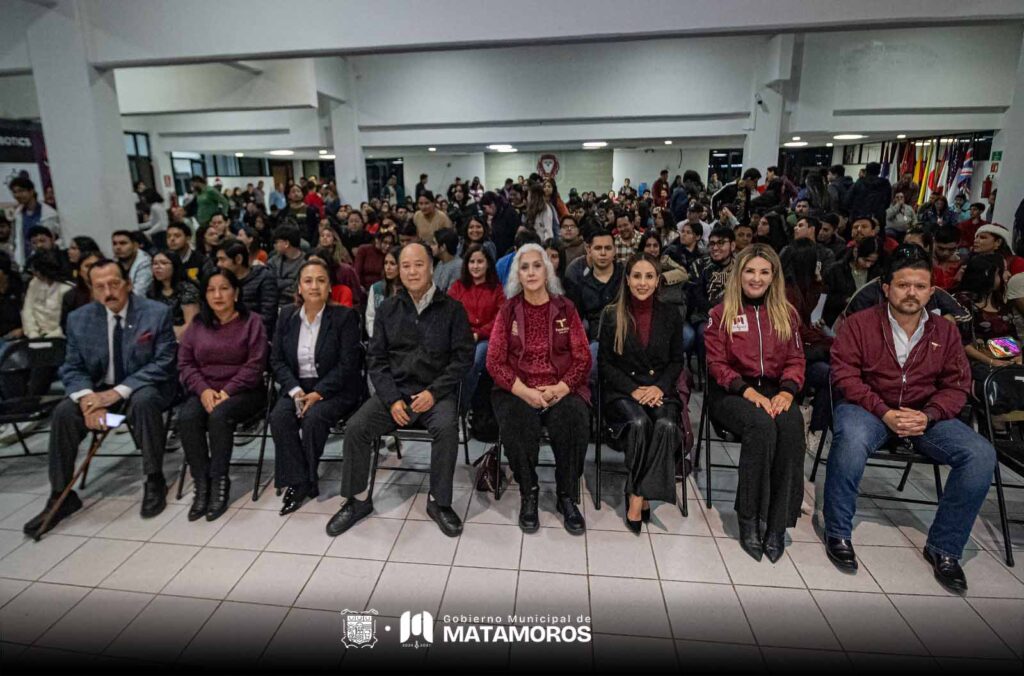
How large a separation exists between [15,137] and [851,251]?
955 cm

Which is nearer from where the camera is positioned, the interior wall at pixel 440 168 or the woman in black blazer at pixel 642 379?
the woman in black blazer at pixel 642 379

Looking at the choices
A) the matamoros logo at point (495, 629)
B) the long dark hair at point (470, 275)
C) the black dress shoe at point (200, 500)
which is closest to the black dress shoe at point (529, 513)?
the matamoros logo at point (495, 629)

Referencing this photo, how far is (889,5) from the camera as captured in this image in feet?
14.5

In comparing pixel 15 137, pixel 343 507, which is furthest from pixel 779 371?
pixel 15 137

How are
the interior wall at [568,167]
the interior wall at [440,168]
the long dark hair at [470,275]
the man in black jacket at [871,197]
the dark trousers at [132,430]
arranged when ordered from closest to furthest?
the dark trousers at [132,430], the long dark hair at [470,275], the man in black jacket at [871,197], the interior wall at [440,168], the interior wall at [568,167]

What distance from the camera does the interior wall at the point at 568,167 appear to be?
64.3 feet

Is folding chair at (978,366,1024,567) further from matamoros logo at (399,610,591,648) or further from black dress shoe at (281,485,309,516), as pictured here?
black dress shoe at (281,485,309,516)

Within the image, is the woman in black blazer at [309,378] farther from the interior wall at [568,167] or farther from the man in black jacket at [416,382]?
the interior wall at [568,167]

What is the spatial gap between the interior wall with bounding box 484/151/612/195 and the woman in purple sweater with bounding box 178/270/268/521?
17.3 m

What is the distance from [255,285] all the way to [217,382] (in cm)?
127

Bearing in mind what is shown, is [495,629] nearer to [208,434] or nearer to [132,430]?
[208,434]

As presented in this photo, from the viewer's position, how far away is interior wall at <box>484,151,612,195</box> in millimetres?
19597

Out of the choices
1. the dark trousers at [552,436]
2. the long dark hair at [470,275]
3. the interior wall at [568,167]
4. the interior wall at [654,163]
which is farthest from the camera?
the interior wall at [568,167]

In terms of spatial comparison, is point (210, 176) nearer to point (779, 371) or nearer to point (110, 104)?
point (110, 104)
